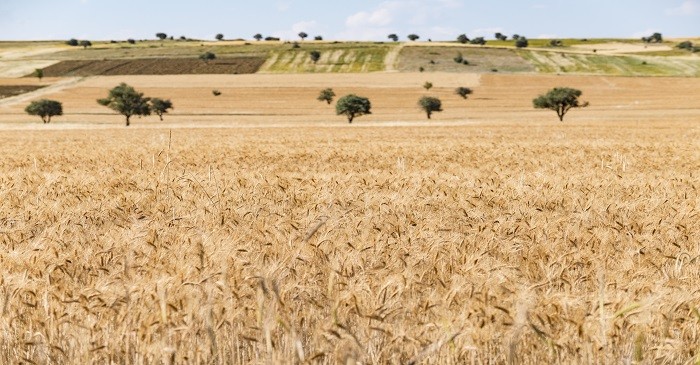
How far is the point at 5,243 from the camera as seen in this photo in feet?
18.0

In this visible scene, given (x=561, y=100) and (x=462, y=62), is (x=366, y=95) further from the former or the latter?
(x=462, y=62)

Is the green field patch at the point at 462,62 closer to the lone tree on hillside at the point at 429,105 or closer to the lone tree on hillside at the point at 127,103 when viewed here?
the lone tree on hillside at the point at 429,105

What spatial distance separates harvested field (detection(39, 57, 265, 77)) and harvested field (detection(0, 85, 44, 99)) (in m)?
19.0

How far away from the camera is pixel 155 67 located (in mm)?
146125

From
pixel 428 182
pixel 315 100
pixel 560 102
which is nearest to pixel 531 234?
pixel 428 182

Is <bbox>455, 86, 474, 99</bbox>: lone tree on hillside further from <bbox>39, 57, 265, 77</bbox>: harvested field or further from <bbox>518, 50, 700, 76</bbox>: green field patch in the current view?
<bbox>39, 57, 265, 77</bbox>: harvested field

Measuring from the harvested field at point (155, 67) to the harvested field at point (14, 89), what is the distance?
749 inches

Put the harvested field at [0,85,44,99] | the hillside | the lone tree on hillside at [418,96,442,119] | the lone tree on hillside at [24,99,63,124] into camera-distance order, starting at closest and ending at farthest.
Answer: the lone tree on hillside at [24,99,63,124] → the lone tree on hillside at [418,96,442,119] → the harvested field at [0,85,44,99] → the hillside

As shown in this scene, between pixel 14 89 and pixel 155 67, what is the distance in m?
36.2

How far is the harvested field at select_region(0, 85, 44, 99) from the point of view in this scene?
111 meters

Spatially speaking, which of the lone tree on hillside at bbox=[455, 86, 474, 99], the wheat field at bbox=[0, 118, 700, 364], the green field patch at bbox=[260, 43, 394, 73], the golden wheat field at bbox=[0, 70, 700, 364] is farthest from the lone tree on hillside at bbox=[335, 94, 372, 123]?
the wheat field at bbox=[0, 118, 700, 364]

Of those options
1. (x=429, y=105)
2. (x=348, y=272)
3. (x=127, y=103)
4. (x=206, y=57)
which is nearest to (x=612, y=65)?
(x=429, y=105)

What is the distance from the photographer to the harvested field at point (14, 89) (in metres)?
111

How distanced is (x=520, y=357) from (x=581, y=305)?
486mm
